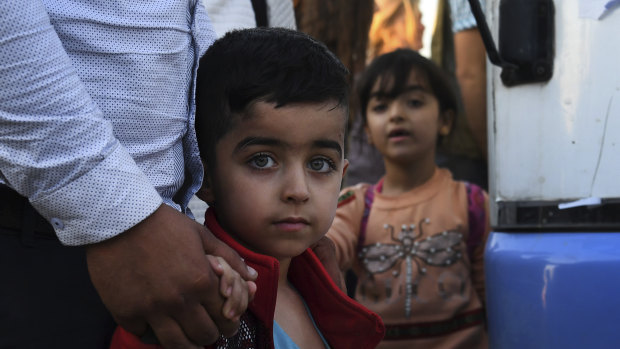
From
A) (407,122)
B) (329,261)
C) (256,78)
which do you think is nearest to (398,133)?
(407,122)

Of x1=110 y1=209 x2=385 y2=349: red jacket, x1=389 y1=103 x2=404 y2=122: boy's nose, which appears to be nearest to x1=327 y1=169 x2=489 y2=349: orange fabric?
x1=389 y1=103 x2=404 y2=122: boy's nose

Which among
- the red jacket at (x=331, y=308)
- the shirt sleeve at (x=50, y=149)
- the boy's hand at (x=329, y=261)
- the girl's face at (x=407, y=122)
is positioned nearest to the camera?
the shirt sleeve at (x=50, y=149)

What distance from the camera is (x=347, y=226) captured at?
3256 mm

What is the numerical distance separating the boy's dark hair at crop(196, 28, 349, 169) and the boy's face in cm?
3

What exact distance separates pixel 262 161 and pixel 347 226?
1.70 m

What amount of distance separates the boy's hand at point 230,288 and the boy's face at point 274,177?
283 mm

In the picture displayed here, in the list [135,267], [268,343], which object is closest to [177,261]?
[135,267]

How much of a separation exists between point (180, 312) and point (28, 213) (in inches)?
15.3

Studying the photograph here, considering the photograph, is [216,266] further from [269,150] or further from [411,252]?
[411,252]

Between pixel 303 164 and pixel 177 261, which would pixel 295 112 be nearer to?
pixel 303 164

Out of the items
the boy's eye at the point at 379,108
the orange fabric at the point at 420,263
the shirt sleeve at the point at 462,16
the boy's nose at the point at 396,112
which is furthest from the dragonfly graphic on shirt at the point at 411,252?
the shirt sleeve at the point at 462,16

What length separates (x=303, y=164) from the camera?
1614 mm

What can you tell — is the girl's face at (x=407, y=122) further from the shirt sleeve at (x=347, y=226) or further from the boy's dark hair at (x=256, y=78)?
the boy's dark hair at (x=256, y=78)

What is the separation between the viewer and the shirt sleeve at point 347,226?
10.4 feet
